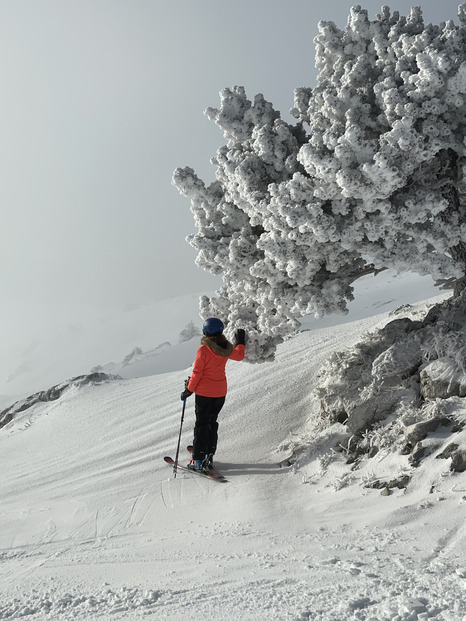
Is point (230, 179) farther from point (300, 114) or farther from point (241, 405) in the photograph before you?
point (241, 405)

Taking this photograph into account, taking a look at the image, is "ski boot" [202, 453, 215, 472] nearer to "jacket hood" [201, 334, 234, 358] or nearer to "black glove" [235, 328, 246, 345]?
"jacket hood" [201, 334, 234, 358]

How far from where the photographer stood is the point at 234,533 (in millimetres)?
4609

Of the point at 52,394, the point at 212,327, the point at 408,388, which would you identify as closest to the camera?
the point at 408,388

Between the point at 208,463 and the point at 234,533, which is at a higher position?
the point at 208,463

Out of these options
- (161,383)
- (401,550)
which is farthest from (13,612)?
(161,383)

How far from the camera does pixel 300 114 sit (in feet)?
23.3

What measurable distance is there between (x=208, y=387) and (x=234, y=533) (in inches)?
101

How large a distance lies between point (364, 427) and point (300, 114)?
4.26m

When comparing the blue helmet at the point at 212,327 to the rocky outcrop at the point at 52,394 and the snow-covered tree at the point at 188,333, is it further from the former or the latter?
the snow-covered tree at the point at 188,333

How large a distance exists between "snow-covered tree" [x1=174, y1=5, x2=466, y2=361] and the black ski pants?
45.2 inches

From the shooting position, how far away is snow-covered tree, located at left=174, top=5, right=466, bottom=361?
5.83 meters

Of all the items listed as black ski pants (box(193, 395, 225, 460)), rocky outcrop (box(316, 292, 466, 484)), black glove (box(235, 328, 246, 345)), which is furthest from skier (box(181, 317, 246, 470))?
rocky outcrop (box(316, 292, 466, 484))

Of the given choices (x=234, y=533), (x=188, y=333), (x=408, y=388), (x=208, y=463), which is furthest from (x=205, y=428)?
(x=188, y=333)

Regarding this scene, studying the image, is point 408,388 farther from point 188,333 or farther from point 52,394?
point 188,333
